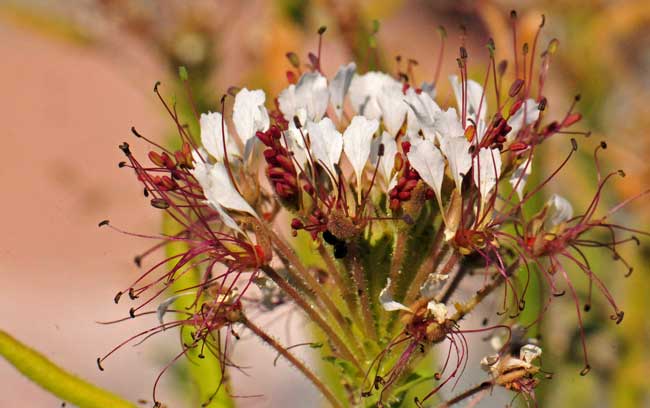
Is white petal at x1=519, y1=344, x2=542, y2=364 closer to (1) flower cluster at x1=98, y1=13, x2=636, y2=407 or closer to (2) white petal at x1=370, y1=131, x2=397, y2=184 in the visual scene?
(1) flower cluster at x1=98, y1=13, x2=636, y2=407

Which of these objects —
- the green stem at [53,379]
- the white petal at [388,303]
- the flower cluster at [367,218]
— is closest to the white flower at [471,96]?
the flower cluster at [367,218]

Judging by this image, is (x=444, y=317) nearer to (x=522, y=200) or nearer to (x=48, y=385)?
(x=522, y=200)

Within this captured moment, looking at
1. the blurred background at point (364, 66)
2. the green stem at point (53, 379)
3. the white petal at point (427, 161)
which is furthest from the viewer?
the blurred background at point (364, 66)

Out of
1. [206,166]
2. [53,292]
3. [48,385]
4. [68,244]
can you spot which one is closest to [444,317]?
[206,166]

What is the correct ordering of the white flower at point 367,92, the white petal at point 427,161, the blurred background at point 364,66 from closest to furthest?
the white petal at point 427,161, the white flower at point 367,92, the blurred background at point 364,66

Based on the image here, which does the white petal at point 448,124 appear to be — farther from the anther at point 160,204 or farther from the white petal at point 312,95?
the anther at point 160,204

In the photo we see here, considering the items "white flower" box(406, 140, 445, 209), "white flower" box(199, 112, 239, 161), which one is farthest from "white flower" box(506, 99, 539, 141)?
"white flower" box(199, 112, 239, 161)
